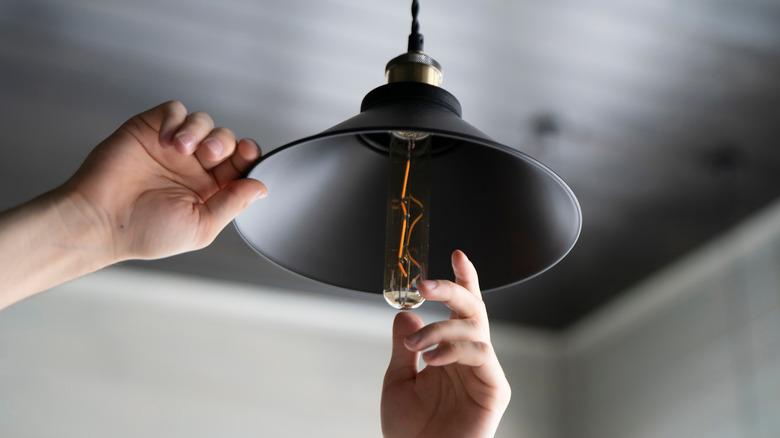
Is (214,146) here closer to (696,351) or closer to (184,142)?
(184,142)

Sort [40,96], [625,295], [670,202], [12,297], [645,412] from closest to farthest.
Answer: [12,297] → [40,96] → [670,202] → [645,412] → [625,295]

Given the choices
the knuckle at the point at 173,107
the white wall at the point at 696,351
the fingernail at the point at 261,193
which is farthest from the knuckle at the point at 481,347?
the white wall at the point at 696,351

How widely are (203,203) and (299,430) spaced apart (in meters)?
2.35

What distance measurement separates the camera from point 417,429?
3.66 ft

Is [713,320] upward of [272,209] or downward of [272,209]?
upward

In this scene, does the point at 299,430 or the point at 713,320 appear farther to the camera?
the point at 299,430

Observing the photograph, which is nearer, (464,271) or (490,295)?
(464,271)

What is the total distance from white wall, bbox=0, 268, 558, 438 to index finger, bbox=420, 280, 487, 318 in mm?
2413

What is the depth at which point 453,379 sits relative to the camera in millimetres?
1104

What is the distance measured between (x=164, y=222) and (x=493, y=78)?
4.37ft

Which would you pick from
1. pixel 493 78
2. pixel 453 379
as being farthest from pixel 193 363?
pixel 453 379

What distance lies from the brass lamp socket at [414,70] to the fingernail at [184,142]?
0.21 metres

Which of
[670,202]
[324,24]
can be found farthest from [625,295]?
[324,24]

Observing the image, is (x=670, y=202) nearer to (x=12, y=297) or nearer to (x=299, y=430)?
(x=299, y=430)
